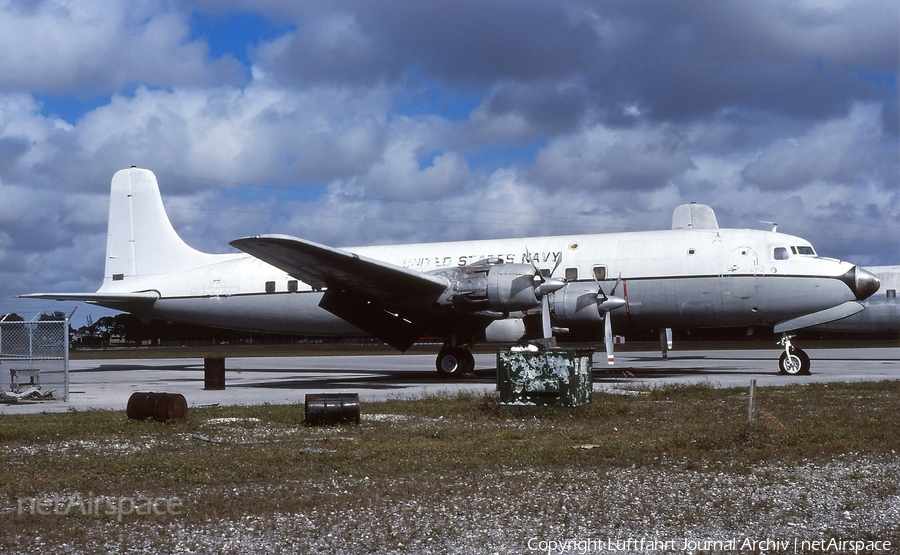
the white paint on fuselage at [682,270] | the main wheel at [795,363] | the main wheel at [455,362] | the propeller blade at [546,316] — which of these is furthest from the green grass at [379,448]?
the main wheel at [455,362]

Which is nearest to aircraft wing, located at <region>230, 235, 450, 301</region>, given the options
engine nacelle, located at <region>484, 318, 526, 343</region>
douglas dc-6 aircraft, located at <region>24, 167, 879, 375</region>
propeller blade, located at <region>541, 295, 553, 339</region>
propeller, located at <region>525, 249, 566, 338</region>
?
douglas dc-6 aircraft, located at <region>24, 167, 879, 375</region>

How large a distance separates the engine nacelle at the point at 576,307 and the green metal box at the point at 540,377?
6816 mm

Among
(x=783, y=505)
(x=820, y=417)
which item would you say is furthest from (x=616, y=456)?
(x=820, y=417)

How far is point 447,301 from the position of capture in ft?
66.5

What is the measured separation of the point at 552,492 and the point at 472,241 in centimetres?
1683

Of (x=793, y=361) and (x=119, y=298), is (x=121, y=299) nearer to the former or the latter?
(x=119, y=298)

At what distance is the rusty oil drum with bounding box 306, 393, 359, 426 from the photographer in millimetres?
12266

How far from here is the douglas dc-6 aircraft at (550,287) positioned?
19844 millimetres

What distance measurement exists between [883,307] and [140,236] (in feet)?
121

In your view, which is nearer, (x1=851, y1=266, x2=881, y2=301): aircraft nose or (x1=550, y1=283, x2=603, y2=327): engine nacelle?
(x1=550, y1=283, x2=603, y2=327): engine nacelle

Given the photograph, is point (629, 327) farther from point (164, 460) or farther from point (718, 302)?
point (164, 460)

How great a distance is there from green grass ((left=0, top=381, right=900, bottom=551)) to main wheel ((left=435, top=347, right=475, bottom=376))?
24.4 feet

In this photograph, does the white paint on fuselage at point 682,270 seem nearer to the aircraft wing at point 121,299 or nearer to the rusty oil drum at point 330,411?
the aircraft wing at point 121,299
